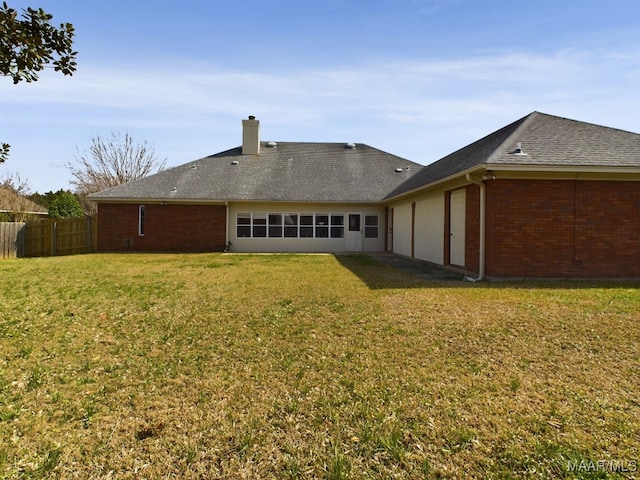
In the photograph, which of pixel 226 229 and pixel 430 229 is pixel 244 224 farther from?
pixel 430 229

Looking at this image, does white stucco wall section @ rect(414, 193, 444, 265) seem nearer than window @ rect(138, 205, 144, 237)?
Yes

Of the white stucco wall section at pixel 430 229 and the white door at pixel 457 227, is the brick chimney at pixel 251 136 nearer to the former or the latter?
the white stucco wall section at pixel 430 229

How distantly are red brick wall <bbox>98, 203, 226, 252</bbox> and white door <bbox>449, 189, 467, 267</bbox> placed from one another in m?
11.5

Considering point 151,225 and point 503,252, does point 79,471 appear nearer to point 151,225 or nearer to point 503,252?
point 503,252

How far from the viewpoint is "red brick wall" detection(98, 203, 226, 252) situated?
1931 centimetres

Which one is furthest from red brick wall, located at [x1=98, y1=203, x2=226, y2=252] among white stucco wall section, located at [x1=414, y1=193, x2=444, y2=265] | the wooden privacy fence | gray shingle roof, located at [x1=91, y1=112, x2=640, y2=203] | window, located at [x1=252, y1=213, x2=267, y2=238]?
white stucco wall section, located at [x1=414, y1=193, x2=444, y2=265]

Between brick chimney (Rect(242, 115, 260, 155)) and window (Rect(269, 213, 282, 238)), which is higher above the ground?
brick chimney (Rect(242, 115, 260, 155))

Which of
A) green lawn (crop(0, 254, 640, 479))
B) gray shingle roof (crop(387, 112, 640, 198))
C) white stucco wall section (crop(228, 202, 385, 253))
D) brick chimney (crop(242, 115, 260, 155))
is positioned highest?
brick chimney (crop(242, 115, 260, 155))

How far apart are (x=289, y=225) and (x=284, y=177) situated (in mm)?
3059

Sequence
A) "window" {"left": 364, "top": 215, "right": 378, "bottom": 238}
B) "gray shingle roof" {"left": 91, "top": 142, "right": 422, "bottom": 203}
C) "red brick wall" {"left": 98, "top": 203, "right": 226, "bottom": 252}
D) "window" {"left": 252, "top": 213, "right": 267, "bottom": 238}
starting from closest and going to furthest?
"red brick wall" {"left": 98, "top": 203, "right": 226, "bottom": 252}
"gray shingle roof" {"left": 91, "top": 142, "right": 422, "bottom": 203}
"window" {"left": 252, "top": 213, "right": 267, "bottom": 238}
"window" {"left": 364, "top": 215, "right": 378, "bottom": 238}

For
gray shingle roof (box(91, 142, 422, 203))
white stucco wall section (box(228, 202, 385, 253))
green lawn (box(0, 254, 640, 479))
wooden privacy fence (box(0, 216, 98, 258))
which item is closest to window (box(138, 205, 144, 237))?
gray shingle roof (box(91, 142, 422, 203))

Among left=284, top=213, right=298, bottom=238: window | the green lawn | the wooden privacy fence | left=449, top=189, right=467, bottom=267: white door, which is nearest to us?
the green lawn

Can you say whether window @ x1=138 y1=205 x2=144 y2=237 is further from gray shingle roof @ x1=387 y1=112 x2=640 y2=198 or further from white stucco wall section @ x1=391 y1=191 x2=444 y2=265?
gray shingle roof @ x1=387 y1=112 x2=640 y2=198

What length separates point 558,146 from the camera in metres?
10.6
